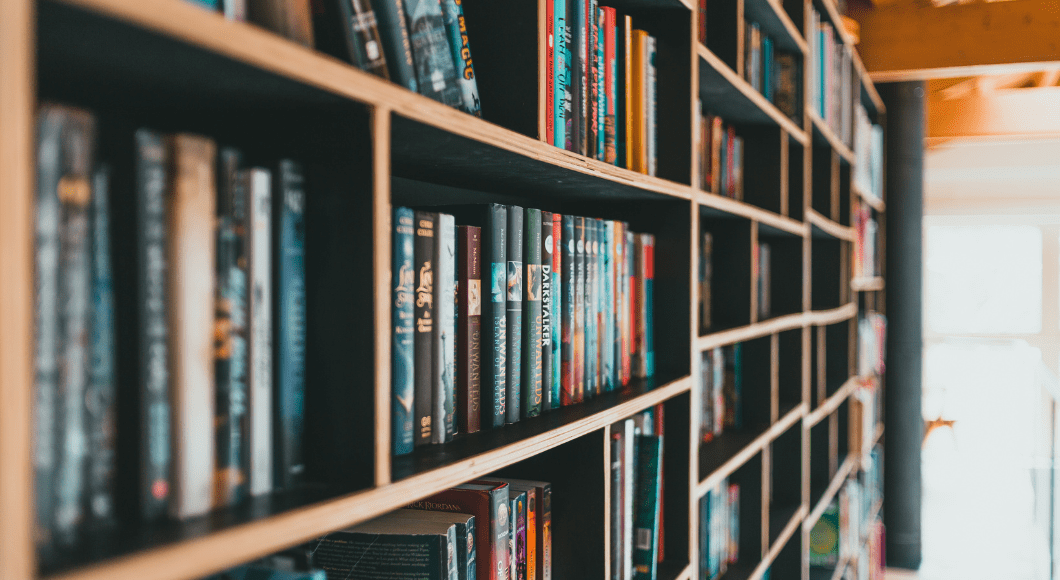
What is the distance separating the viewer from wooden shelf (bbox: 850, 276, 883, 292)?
112 inches

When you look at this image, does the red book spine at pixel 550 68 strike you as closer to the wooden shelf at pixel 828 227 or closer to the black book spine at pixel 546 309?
the black book spine at pixel 546 309

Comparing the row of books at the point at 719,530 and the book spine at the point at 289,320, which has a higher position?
the book spine at the point at 289,320

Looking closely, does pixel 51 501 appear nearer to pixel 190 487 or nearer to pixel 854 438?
pixel 190 487

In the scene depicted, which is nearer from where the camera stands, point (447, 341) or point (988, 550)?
point (447, 341)

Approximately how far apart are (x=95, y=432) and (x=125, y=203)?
0.14 m

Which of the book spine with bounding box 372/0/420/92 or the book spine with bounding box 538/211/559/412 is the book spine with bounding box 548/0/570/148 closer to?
the book spine with bounding box 538/211/559/412

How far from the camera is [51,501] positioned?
396 millimetres

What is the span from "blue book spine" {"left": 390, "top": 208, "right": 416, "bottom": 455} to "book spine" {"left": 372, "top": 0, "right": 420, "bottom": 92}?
0.44ft

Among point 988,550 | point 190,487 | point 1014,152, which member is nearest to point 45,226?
point 190,487

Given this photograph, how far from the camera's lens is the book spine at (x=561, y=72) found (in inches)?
34.4

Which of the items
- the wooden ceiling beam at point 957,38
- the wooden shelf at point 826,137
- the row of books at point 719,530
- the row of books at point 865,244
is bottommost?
the row of books at point 719,530

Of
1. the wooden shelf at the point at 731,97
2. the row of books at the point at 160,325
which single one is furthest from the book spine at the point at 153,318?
the wooden shelf at the point at 731,97

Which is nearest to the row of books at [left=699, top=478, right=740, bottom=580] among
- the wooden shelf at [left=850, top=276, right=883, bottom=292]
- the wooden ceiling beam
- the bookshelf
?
the bookshelf

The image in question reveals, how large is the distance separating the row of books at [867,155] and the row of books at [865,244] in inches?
3.6
